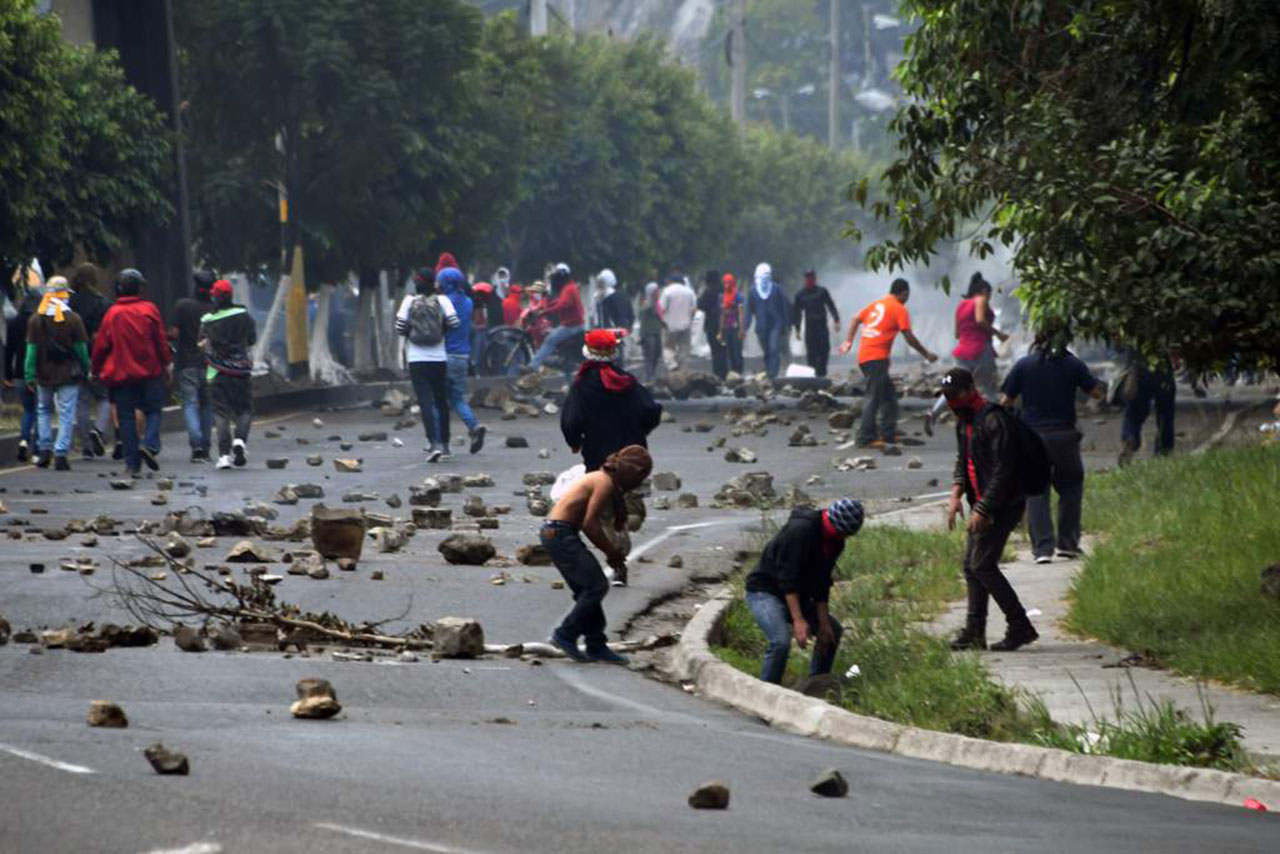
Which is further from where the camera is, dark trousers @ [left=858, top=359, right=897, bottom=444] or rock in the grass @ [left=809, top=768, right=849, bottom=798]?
dark trousers @ [left=858, top=359, right=897, bottom=444]

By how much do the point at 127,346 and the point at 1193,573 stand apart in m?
12.1

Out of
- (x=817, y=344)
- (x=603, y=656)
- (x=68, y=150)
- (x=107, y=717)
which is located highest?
(x=68, y=150)

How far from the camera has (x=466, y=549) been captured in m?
15.9

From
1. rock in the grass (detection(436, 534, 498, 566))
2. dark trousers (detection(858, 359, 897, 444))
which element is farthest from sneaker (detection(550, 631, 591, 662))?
dark trousers (detection(858, 359, 897, 444))

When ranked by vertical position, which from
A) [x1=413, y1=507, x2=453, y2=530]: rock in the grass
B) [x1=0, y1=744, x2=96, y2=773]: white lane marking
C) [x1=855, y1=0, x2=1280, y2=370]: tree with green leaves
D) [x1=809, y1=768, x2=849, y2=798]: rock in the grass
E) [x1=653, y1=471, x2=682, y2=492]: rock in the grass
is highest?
[x1=855, y1=0, x2=1280, y2=370]: tree with green leaves

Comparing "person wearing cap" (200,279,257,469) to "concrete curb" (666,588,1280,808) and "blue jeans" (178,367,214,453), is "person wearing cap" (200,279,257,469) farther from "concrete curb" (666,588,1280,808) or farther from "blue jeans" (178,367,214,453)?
"concrete curb" (666,588,1280,808)

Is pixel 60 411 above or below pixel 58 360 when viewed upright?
below

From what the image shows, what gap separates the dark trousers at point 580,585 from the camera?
1263cm

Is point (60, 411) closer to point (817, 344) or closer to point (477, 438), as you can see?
point (477, 438)

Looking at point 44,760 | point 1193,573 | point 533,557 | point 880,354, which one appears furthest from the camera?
point 880,354

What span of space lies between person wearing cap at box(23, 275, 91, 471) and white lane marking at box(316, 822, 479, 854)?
16176mm

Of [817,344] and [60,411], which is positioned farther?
[817,344]

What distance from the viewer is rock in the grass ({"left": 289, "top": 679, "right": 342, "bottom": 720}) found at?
10.0m

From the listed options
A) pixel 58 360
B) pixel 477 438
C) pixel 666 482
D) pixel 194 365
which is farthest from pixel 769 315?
pixel 58 360
